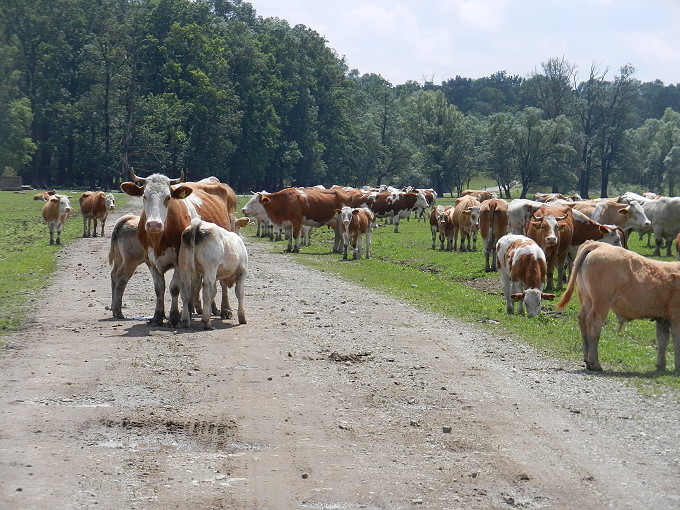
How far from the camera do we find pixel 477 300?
19172 millimetres

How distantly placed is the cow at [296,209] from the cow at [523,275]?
15.7 m

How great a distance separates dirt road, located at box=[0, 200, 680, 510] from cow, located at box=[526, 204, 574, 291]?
6967 millimetres

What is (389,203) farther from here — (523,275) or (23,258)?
(523,275)

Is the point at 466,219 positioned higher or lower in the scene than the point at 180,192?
lower

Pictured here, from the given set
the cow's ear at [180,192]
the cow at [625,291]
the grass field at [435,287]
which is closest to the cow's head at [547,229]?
the grass field at [435,287]

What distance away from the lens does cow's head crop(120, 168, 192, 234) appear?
14211mm

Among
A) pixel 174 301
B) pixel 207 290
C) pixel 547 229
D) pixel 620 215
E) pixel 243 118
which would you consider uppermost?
pixel 243 118

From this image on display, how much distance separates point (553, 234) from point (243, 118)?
238 feet

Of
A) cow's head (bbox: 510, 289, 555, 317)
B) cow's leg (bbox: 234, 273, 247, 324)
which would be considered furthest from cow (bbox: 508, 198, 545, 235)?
cow's leg (bbox: 234, 273, 247, 324)

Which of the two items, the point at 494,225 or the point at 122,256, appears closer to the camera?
the point at 122,256

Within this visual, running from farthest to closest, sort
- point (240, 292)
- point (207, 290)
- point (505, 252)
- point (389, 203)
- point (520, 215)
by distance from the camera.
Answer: point (389, 203), point (520, 215), point (505, 252), point (240, 292), point (207, 290)

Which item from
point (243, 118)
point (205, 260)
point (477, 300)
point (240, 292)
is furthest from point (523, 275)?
point (243, 118)

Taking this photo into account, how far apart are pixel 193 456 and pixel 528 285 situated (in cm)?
1074

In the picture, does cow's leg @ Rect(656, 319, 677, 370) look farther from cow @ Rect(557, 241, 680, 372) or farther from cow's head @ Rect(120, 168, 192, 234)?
cow's head @ Rect(120, 168, 192, 234)
